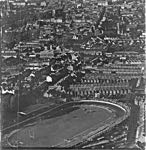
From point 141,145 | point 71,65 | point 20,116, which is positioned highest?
point 71,65

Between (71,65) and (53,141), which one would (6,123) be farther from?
(71,65)

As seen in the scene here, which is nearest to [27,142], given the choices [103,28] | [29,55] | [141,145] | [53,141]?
[53,141]

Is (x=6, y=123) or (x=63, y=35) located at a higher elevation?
(x=63, y=35)

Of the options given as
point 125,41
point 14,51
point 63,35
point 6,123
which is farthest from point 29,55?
point 125,41
